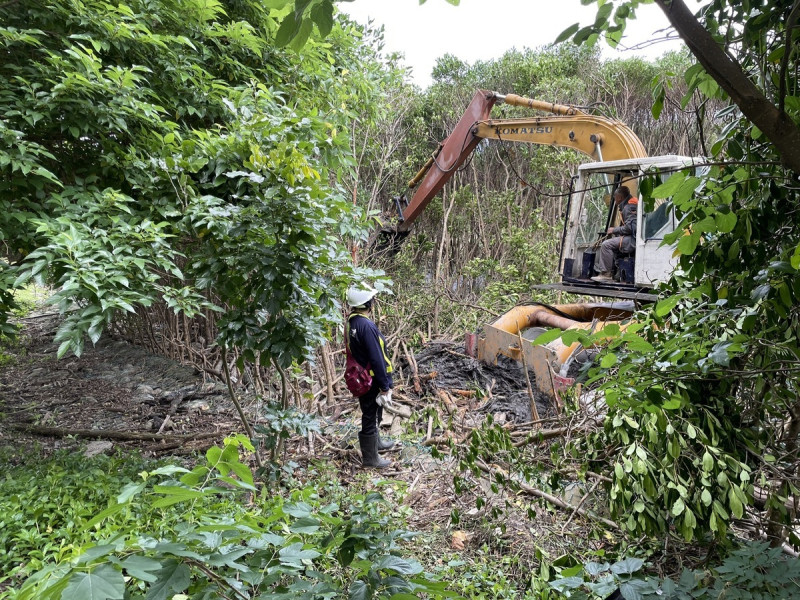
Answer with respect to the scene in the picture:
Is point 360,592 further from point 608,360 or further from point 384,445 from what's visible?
point 384,445

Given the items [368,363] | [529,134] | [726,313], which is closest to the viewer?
[726,313]

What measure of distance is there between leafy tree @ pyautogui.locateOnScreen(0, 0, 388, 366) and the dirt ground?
5.73 feet

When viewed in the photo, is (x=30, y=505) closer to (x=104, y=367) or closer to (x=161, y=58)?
(x=161, y=58)

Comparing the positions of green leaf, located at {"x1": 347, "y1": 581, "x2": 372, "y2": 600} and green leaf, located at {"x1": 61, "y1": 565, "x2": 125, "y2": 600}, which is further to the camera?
green leaf, located at {"x1": 347, "y1": 581, "x2": 372, "y2": 600}

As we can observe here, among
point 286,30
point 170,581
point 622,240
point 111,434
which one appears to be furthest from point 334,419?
point 286,30

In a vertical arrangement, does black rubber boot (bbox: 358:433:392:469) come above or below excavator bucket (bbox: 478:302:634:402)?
below

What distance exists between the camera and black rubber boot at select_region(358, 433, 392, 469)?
14.7 feet

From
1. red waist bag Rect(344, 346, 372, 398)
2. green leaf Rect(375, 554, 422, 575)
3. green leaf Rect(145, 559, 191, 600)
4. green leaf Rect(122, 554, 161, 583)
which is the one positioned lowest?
red waist bag Rect(344, 346, 372, 398)

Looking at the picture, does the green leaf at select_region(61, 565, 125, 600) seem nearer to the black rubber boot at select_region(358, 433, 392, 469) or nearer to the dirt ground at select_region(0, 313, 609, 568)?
the dirt ground at select_region(0, 313, 609, 568)

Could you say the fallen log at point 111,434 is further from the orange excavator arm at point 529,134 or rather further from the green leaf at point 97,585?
the orange excavator arm at point 529,134

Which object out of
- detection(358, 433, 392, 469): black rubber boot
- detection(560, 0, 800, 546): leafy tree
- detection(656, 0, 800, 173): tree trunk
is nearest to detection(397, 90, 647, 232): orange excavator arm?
detection(358, 433, 392, 469): black rubber boot

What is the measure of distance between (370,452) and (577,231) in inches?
187

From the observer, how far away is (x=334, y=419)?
561 cm

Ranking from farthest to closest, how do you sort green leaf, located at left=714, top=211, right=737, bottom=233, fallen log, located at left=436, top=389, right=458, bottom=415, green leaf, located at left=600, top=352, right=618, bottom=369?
fallen log, located at left=436, top=389, right=458, bottom=415
green leaf, located at left=600, top=352, right=618, bottom=369
green leaf, located at left=714, top=211, right=737, bottom=233
